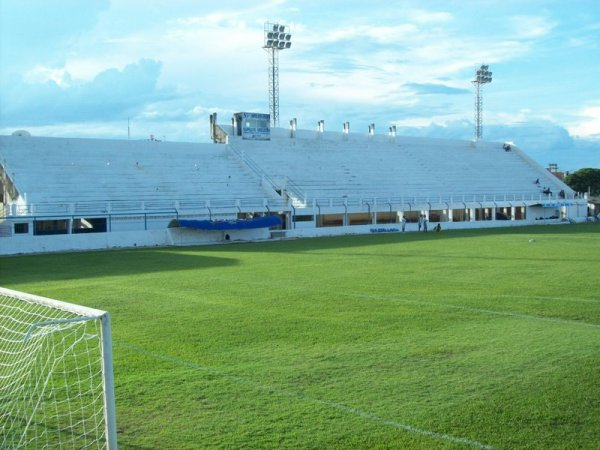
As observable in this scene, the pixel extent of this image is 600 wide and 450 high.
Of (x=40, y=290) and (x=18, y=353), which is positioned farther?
(x=40, y=290)

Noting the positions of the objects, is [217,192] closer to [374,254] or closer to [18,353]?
[374,254]

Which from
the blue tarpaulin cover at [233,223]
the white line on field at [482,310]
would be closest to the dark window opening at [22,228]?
the blue tarpaulin cover at [233,223]

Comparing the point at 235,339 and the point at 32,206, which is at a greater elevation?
the point at 32,206

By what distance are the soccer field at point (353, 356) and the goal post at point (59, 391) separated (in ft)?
0.99

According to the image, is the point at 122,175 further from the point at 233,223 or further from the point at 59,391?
the point at 59,391

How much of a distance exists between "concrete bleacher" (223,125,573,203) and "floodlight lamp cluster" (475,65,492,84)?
9589 mm

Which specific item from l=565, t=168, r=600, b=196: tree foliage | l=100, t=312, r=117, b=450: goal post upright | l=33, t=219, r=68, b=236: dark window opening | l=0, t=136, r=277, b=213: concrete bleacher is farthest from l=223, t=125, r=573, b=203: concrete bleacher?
l=100, t=312, r=117, b=450: goal post upright

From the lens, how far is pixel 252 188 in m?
42.4

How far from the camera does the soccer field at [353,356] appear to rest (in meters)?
5.92

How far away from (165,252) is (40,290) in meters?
11.7

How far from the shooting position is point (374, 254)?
81.0 feet

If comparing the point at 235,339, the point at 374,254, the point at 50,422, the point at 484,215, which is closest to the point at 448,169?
the point at 484,215

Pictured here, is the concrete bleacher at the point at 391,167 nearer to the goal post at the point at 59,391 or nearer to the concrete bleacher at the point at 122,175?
the concrete bleacher at the point at 122,175

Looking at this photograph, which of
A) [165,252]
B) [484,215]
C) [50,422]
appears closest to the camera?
[50,422]
